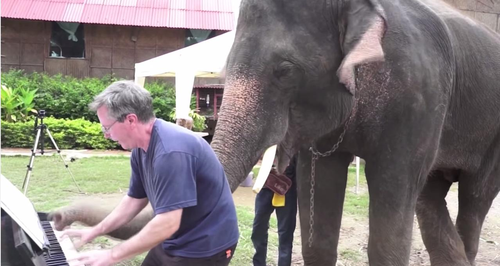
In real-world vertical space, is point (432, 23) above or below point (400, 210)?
above

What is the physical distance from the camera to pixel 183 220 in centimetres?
222

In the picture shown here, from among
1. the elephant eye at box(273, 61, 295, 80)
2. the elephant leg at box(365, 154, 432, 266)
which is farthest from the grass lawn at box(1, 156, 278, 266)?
the elephant eye at box(273, 61, 295, 80)

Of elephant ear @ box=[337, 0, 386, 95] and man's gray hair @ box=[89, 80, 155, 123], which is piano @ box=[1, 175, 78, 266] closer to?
man's gray hair @ box=[89, 80, 155, 123]

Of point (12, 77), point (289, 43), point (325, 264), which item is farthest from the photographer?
point (12, 77)

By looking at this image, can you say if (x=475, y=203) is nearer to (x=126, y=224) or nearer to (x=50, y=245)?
(x=126, y=224)

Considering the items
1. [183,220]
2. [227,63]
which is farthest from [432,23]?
[183,220]

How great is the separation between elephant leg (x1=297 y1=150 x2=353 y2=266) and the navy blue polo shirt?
3.18 feet

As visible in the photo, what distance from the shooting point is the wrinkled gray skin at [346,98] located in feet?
8.38

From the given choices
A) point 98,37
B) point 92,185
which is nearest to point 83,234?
point 92,185

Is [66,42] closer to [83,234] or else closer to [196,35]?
[196,35]

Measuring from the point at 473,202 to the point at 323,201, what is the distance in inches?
48.9

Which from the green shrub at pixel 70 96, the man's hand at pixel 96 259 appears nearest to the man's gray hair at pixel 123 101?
the man's hand at pixel 96 259

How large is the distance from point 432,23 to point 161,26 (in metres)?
13.5

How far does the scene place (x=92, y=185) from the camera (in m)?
8.38
